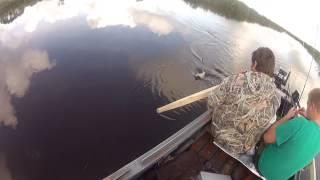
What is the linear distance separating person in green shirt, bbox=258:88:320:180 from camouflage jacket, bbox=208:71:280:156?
0.26 m

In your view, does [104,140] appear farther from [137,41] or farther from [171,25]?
[171,25]

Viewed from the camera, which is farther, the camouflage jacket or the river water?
the river water

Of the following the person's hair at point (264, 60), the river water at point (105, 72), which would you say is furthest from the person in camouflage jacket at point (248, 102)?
the river water at point (105, 72)

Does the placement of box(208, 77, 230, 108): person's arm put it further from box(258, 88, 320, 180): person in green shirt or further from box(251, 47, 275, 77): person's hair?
box(258, 88, 320, 180): person in green shirt

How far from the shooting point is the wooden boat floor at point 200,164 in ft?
11.6

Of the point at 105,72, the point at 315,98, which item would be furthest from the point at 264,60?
the point at 105,72

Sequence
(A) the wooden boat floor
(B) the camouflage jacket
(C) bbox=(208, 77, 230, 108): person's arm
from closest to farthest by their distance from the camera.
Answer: (B) the camouflage jacket → (C) bbox=(208, 77, 230, 108): person's arm → (A) the wooden boat floor

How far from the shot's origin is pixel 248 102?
3.31 meters

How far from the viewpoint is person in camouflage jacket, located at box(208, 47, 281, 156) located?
10.8ft

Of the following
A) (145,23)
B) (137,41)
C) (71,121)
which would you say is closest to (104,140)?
(71,121)

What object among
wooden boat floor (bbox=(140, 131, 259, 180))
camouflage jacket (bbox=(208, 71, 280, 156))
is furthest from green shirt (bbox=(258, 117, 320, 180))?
wooden boat floor (bbox=(140, 131, 259, 180))

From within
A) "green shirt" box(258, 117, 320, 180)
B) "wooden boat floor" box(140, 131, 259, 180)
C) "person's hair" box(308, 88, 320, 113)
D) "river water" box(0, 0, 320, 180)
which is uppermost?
"person's hair" box(308, 88, 320, 113)

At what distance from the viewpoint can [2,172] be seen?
7477 mm

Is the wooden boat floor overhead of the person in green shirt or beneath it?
beneath
